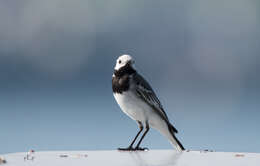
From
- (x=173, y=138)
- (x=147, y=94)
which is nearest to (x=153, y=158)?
(x=147, y=94)

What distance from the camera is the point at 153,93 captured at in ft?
36.4

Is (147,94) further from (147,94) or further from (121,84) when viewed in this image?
(121,84)

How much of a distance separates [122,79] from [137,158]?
2058 mm

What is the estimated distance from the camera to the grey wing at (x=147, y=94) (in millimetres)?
10656

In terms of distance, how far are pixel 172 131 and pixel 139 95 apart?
1333 mm

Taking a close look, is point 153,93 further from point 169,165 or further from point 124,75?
point 169,165

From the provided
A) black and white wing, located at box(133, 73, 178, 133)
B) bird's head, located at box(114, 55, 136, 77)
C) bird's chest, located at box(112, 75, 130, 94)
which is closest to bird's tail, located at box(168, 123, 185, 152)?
black and white wing, located at box(133, 73, 178, 133)

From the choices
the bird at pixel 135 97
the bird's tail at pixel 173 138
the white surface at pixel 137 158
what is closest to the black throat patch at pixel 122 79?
the bird at pixel 135 97

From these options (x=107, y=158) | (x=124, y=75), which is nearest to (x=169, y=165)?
(x=107, y=158)

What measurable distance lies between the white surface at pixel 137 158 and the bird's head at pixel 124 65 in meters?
1.68

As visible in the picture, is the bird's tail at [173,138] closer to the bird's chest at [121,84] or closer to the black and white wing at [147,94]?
the black and white wing at [147,94]

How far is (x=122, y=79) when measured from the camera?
1058cm

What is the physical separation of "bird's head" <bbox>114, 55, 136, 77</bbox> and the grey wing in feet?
0.67

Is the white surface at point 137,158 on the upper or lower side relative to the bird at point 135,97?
lower
